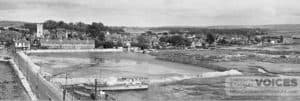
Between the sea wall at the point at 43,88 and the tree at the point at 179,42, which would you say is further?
the tree at the point at 179,42

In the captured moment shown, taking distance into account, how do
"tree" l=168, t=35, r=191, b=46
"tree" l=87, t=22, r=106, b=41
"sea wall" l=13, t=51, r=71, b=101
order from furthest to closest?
1. "tree" l=87, t=22, r=106, b=41
2. "tree" l=168, t=35, r=191, b=46
3. "sea wall" l=13, t=51, r=71, b=101

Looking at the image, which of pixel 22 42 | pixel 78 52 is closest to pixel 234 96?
pixel 78 52

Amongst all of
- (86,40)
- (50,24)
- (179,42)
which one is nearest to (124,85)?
(86,40)

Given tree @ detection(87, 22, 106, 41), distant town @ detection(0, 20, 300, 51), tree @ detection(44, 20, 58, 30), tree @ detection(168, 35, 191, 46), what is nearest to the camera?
distant town @ detection(0, 20, 300, 51)

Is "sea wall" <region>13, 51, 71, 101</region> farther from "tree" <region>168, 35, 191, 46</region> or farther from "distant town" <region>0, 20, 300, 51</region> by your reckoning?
"tree" <region>168, 35, 191, 46</region>

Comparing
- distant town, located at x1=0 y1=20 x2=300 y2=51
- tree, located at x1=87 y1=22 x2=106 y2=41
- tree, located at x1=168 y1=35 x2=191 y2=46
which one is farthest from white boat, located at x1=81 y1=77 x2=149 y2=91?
tree, located at x1=87 y1=22 x2=106 y2=41

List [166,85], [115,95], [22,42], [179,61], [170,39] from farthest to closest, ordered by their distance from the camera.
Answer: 1. [170,39]
2. [22,42]
3. [179,61]
4. [166,85]
5. [115,95]

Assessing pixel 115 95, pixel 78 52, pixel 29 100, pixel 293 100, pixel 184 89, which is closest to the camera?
pixel 29 100

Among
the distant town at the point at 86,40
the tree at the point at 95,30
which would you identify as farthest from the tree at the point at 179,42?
the tree at the point at 95,30

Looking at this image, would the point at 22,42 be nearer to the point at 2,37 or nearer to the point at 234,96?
the point at 2,37

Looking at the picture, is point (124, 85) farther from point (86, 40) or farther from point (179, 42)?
point (179, 42)

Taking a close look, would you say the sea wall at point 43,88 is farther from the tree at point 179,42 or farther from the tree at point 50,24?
the tree at point 50,24
